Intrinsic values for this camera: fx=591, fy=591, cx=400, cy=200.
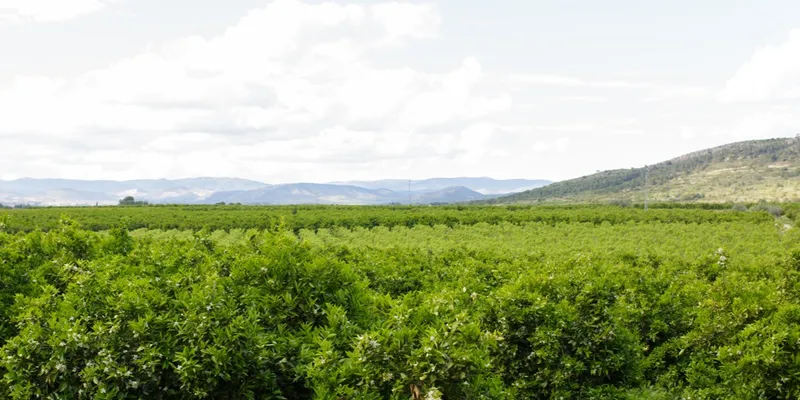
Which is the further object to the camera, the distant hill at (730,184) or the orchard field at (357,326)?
the distant hill at (730,184)

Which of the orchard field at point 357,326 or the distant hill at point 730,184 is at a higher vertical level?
the distant hill at point 730,184

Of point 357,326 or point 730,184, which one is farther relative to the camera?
point 730,184

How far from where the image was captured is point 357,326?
6281mm

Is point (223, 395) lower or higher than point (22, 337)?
lower

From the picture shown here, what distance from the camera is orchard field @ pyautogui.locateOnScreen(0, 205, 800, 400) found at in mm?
5480

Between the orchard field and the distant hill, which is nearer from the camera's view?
the orchard field

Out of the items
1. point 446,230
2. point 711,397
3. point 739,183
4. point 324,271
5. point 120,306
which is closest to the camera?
point 120,306

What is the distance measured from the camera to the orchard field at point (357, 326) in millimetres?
5480

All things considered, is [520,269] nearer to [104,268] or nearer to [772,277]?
[772,277]

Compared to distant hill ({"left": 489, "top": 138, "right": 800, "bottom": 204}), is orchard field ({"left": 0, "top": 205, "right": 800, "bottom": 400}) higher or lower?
lower

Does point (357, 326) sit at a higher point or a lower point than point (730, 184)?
lower

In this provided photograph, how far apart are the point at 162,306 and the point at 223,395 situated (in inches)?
45.4

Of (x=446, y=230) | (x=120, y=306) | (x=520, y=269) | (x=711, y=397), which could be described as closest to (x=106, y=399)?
(x=120, y=306)

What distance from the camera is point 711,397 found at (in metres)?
8.93
